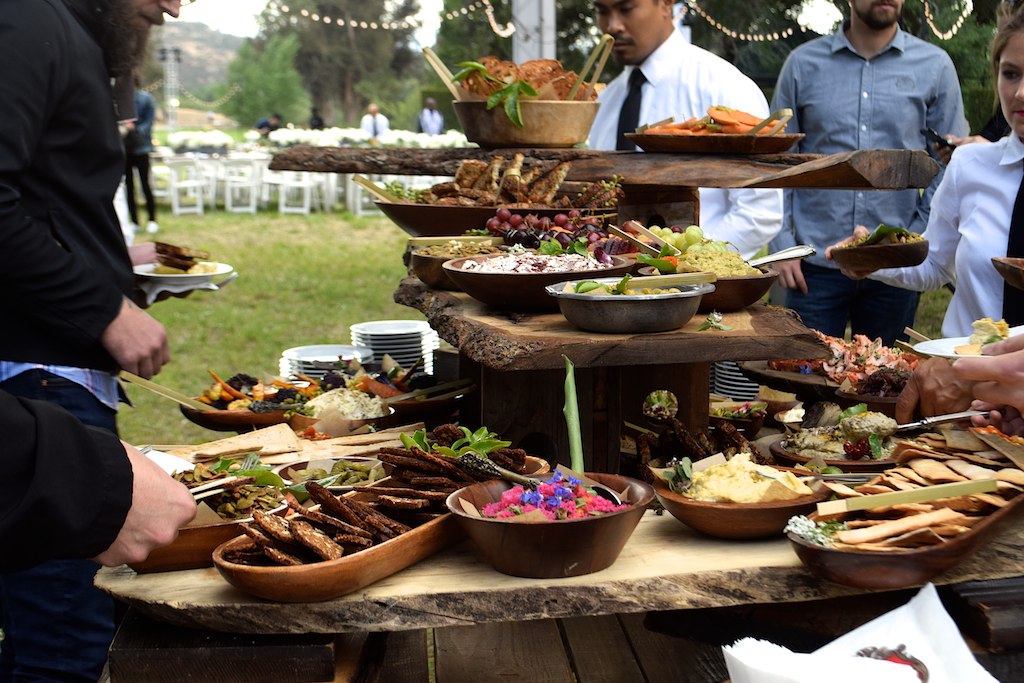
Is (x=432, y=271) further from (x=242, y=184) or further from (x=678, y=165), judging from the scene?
(x=242, y=184)

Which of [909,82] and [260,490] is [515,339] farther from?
[909,82]

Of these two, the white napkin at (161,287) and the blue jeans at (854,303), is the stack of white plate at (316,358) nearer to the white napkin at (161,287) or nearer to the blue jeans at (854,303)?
the white napkin at (161,287)

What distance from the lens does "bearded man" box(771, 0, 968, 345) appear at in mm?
4438

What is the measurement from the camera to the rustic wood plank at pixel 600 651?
2.13m

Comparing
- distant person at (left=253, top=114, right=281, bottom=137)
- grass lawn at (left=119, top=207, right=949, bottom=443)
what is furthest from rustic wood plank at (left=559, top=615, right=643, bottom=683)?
distant person at (left=253, top=114, right=281, bottom=137)

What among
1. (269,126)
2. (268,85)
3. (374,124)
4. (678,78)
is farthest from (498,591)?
(268,85)

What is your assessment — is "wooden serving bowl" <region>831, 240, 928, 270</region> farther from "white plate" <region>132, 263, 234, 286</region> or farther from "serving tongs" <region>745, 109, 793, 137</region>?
"white plate" <region>132, 263, 234, 286</region>

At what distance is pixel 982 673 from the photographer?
4.86 feet

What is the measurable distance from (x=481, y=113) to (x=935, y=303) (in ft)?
18.9

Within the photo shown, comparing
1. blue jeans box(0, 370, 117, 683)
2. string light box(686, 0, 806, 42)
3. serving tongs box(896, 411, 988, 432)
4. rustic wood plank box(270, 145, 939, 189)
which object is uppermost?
string light box(686, 0, 806, 42)

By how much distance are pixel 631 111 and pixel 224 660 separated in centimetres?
335

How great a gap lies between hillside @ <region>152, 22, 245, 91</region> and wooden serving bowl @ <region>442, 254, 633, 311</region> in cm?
6607

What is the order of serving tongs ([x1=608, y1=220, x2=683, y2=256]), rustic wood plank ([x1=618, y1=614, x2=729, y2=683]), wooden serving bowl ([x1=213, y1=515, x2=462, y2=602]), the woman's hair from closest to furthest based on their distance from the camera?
wooden serving bowl ([x1=213, y1=515, x2=462, y2=602]), rustic wood plank ([x1=618, y1=614, x2=729, y2=683]), serving tongs ([x1=608, y1=220, x2=683, y2=256]), the woman's hair

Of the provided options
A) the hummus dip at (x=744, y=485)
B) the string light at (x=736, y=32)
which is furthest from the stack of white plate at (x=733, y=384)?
the string light at (x=736, y=32)
